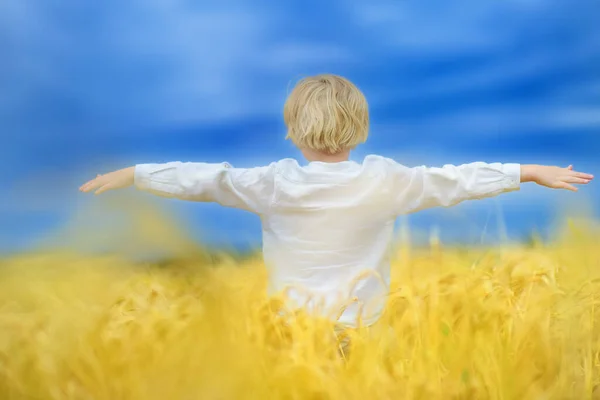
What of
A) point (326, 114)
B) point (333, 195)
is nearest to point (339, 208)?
point (333, 195)

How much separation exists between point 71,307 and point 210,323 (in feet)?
0.77

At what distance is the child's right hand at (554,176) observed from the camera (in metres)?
1.42

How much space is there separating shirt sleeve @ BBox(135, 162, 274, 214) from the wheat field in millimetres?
107

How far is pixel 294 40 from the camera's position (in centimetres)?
158

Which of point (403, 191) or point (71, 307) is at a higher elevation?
point (403, 191)

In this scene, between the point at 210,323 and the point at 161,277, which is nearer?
the point at 210,323

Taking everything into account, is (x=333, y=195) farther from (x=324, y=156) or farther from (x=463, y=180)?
(x=463, y=180)

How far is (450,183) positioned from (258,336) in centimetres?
43

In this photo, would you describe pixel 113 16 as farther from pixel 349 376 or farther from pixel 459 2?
pixel 349 376

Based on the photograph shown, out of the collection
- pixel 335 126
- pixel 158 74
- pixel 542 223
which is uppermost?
pixel 158 74

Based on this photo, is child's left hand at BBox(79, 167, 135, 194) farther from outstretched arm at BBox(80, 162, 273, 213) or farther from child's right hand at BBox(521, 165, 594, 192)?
child's right hand at BBox(521, 165, 594, 192)

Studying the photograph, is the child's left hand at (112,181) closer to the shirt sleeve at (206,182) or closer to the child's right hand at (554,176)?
the shirt sleeve at (206,182)

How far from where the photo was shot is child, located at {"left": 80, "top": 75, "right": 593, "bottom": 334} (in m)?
1.41

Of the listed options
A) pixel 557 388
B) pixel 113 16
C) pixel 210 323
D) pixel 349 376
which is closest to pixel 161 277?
pixel 210 323
